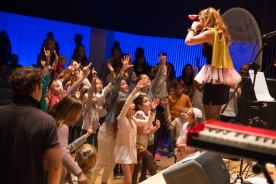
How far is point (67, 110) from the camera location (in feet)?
10.4

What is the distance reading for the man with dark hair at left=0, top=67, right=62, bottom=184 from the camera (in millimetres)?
2387

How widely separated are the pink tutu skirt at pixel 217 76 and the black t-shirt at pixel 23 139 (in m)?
1.63

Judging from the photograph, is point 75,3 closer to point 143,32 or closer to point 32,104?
point 143,32

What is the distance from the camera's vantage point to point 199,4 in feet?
23.6

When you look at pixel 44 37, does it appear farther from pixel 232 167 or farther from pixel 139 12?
pixel 232 167

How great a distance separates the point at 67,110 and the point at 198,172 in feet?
3.26

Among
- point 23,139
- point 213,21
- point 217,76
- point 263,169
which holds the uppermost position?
→ point 213,21

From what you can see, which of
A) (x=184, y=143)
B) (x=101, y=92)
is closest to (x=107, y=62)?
(x=101, y=92)

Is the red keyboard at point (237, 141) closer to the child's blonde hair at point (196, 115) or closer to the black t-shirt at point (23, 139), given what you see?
the black t-shirt at point (23, 139)

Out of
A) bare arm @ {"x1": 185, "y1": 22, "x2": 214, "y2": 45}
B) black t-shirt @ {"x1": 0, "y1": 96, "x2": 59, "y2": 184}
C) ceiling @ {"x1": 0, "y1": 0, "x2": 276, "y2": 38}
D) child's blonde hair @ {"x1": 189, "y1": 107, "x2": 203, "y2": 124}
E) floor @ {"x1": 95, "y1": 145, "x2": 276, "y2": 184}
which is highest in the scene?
ceiling @ {"x1": 0, "y1": 0, "x2": 276, "y2": 38}

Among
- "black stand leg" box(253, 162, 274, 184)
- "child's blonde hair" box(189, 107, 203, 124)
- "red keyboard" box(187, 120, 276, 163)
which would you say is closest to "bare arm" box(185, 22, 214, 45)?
"child's blonde hair" box(189, 107, 203, 124)

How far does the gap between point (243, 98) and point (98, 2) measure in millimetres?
4146

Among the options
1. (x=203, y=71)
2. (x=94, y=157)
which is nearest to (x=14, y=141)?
(x=94, y=157)

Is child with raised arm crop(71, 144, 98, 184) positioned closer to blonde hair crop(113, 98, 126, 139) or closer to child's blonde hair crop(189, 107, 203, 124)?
blonde hair crop(113, 98, 126, 139)
